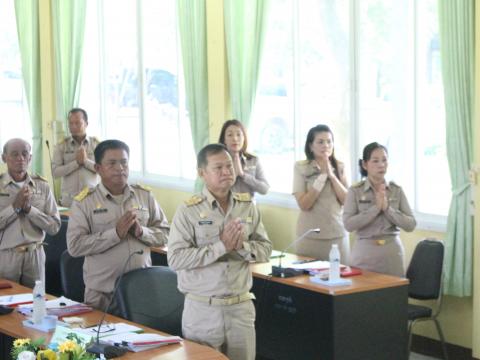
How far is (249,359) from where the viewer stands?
413 centimetres

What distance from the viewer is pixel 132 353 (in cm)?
381

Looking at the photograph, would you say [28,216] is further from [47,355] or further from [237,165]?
[47,355]

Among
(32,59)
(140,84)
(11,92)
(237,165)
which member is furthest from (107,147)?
(11,92)

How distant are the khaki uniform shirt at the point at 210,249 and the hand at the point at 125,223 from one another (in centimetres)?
57

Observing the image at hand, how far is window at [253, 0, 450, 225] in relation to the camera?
654 centimetres

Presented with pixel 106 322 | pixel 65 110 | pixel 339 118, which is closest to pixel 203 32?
pixel 339 118

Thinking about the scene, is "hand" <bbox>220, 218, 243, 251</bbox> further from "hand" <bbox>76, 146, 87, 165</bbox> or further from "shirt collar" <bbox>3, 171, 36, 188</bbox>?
"hand" <bbox>76, 146, 87, 165</bbox>

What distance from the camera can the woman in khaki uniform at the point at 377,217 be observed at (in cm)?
578

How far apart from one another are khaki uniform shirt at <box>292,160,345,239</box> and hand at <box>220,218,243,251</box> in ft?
8.53

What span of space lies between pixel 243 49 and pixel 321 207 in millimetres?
2117

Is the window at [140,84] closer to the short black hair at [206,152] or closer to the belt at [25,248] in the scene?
the belt at [25,248]

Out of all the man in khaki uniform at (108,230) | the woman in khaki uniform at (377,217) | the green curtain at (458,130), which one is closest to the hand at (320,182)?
the woman in khaki uniform at (377,217)

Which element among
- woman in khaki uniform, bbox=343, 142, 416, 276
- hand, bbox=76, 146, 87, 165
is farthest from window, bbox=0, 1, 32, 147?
woman in khaki uniform, bbox=343, 142, 416, 276

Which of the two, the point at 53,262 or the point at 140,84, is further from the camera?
the point at 140,84
